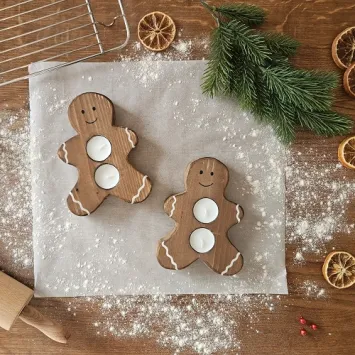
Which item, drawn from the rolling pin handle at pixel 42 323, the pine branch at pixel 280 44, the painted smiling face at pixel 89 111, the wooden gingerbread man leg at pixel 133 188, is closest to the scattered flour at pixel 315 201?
the pine branch at pixel 280 44

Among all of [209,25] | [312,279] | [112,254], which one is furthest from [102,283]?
[209,25]

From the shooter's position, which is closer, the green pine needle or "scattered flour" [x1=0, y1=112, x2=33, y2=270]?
the green pine needle

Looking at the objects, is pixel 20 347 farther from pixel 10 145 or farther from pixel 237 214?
pixel 237 214

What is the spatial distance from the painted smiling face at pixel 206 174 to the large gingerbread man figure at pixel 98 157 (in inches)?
4.5

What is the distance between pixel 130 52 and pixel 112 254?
53 cm

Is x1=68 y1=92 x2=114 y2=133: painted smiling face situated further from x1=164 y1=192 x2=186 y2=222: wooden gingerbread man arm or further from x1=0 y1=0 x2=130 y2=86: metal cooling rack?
x1=164 y1=192 x2=186 y2=222: wooden gingerbread man arm

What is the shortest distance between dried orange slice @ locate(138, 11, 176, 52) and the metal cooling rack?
0.05 m

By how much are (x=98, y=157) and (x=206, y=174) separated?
0.90 ft

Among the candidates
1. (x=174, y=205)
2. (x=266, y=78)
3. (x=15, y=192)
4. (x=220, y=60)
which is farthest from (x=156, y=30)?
(x=15, y=192)

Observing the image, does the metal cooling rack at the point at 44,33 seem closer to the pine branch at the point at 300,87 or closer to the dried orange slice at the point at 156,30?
the dried orange slice at the point at 156,30

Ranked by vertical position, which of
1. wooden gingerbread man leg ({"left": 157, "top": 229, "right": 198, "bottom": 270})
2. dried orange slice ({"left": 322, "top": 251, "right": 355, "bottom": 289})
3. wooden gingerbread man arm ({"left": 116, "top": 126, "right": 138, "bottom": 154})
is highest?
wooden gingerbread man arm ({"left": 116, "top": 126, "right": 138, "bottom": 154})

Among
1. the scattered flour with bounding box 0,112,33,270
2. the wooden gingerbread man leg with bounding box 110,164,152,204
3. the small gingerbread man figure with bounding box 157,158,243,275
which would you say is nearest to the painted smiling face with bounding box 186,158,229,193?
the small gingerbread man figure with bounding box 157,158,243,275

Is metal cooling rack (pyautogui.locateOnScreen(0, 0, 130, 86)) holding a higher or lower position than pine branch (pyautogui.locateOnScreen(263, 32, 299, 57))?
higher

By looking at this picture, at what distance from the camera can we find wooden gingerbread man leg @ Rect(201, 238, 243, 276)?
44.9 inches
